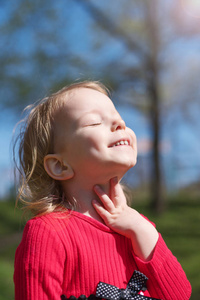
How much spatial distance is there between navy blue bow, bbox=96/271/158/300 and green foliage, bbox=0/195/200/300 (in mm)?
3185

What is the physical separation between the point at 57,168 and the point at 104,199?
259mm

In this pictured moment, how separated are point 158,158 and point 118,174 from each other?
7440 mm

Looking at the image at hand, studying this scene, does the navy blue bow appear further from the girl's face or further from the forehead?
the forehead

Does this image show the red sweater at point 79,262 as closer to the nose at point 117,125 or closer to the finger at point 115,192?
the finger at point 115,192

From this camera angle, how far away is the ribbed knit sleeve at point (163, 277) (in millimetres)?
1519

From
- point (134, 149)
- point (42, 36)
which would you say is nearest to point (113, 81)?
point (42, 36)

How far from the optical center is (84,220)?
61.7 inches

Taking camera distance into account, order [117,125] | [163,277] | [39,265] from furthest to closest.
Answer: [117,125] → [163,277] → [39,265]

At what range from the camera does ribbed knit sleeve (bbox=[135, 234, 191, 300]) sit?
1.52 m

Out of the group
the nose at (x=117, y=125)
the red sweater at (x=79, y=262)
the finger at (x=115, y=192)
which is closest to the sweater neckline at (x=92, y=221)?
the red sweater at (x=79, y=262)

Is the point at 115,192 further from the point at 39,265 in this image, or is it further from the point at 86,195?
the point at 39,265

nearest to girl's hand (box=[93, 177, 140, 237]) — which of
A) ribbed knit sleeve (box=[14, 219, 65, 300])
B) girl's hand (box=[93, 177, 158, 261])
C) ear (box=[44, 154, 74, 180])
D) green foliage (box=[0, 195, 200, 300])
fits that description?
girl's hand (box=[93, 177, 158, 261])

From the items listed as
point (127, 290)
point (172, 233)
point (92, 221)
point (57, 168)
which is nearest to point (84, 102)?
point (57, 168)

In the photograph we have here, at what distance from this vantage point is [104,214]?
1596 millimetres
